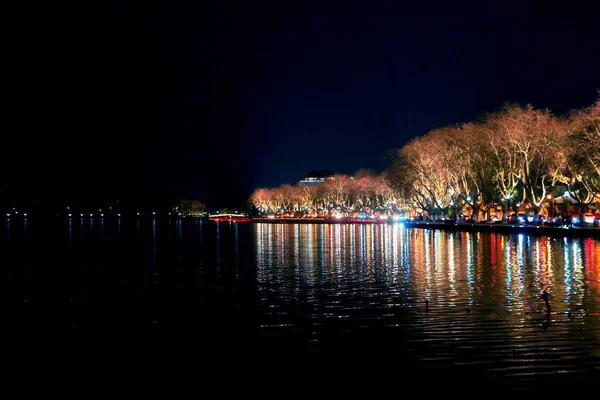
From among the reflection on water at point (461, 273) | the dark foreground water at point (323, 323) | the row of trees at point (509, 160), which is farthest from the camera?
the row of trees at point (509, 160)

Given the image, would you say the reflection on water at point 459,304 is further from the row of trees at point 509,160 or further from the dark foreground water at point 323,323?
the row of trees at point 509,160

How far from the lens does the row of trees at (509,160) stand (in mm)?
55844

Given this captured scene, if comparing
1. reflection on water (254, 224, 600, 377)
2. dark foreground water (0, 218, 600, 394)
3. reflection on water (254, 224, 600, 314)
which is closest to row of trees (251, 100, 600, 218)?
reflection on water (254, 224, 600, 314)

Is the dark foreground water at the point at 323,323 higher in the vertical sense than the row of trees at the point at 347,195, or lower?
lower

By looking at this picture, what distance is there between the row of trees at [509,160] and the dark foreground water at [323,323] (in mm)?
25788

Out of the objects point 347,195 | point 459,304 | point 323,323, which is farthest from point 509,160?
point 347,195

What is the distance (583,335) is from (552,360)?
257cm

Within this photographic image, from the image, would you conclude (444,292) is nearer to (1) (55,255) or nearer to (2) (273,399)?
(2) (273,399)

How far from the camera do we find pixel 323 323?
55.3ft

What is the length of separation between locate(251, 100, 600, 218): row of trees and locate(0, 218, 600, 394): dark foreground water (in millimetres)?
25788

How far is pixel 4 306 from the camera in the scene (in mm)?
20188

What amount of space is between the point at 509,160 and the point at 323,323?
56192 mm

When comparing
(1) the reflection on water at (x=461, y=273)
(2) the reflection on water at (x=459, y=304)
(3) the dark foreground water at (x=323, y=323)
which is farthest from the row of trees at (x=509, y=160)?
(3) the dark foreground water at (x=323, y=323)

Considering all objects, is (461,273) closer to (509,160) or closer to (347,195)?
(509,160)
